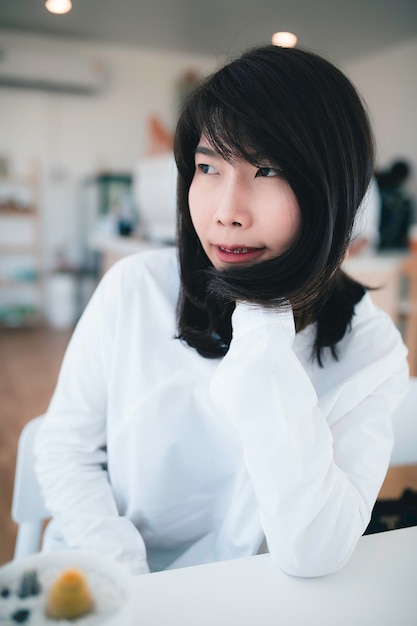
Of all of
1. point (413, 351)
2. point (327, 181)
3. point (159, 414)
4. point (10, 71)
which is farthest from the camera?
point (10, 71)

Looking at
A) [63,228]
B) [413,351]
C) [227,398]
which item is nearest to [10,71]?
[63,228]

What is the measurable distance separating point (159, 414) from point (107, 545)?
172 millimetres

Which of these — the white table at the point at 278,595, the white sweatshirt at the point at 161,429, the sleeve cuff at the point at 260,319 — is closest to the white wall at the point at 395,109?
the white sweatshirt at the point at 161,429

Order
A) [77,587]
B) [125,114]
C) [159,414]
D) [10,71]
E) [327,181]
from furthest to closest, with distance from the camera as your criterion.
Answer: [125,114] < [10,71] < [159,414] < [327,181] < [77,587]

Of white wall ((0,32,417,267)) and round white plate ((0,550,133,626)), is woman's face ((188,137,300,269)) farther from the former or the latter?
white wall ((0,32,417,267))

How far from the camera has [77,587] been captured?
24 cm

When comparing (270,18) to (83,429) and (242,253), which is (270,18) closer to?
(242,253)

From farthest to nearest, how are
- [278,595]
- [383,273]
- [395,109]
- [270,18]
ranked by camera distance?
[395,109] < [383,273] < [270,18] < [278,595]

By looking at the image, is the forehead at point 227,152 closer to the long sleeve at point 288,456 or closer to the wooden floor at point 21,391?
the long sleeve at point 288,456


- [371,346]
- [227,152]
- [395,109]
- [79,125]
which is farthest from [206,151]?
[79,125]

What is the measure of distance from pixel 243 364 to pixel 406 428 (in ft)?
1.45

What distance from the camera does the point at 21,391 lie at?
2.61 metres

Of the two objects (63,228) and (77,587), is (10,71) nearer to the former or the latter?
(63,228)

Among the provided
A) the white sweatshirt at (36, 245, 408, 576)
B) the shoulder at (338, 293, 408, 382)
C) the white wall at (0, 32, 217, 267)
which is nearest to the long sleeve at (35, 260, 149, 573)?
the white sweatshirt at (36, 245, 408, 576)
